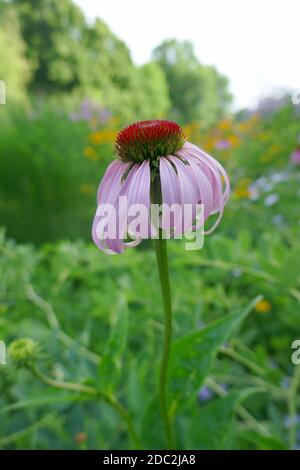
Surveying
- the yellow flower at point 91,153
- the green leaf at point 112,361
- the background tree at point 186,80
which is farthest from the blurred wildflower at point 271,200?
the background tree at point 186,80

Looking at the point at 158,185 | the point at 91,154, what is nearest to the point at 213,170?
the point at 158,185

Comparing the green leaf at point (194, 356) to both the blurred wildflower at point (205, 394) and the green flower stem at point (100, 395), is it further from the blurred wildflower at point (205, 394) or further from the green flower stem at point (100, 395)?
the blurred wildflower at point (205, 394)

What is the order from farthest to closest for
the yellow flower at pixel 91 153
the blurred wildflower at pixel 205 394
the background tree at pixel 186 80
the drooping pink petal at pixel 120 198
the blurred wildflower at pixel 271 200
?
the background tree at pixel 186 80, the yellow flower at pixel 91 153, the blurred wildflower at pixel 271 200, the blurred wildflower at pixel 205 394, the drooping pink petal at pixel 120 198

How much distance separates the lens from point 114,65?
28.8ft

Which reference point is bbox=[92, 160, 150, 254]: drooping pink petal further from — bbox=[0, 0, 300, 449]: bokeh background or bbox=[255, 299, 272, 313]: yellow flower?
bbox=[255, 299, 272, 313]: yellow flower

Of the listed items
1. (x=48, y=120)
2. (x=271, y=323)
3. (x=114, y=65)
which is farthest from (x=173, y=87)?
(x=271, y=323)

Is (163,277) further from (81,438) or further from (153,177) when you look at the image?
(81,438)

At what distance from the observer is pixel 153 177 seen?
0.26 metres

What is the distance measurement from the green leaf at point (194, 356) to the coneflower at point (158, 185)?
0.21ft

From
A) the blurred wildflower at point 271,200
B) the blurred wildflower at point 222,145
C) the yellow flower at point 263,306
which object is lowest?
the yellow flower at point 263,306

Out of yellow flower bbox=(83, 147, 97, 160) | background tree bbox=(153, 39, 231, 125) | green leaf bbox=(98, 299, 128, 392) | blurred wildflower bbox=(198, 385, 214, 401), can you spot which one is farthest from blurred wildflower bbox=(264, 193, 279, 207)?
background tree bbox=(153, 39, 231, 125)

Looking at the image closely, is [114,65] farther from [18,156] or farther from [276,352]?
[276,352]

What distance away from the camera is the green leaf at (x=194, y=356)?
0.34 metres

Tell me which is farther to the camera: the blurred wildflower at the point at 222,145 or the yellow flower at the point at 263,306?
the blurred wildflower at the point at 222,145
